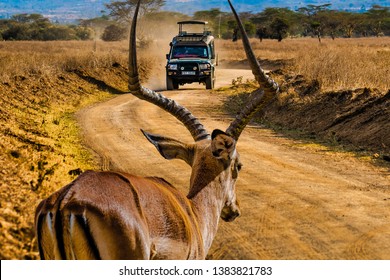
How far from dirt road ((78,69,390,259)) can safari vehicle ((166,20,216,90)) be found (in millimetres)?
10152

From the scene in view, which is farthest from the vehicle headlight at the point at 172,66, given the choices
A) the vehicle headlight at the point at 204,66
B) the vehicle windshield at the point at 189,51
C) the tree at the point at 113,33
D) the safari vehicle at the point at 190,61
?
the tree at the point at 113,33

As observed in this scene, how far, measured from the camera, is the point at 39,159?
9.98 meters

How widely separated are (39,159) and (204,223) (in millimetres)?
5542

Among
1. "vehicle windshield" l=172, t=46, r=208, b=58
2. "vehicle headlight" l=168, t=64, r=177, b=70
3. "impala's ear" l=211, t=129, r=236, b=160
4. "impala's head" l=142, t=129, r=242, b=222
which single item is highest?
"impala's ear" l=211, t=129, r=236, b=160

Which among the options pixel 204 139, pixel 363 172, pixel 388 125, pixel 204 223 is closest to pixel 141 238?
pixel 204 223

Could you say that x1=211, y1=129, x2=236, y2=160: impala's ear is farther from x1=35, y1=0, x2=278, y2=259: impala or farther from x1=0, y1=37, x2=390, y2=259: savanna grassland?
x1=0, y1=37, x2=390, y2=259: savanna grassland

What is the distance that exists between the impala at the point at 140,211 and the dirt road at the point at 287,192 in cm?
168

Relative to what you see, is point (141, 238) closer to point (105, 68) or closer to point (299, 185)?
point (299, 185)

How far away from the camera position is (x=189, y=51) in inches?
1064

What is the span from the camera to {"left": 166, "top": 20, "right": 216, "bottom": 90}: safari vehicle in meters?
26.4

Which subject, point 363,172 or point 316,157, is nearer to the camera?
point 363,172

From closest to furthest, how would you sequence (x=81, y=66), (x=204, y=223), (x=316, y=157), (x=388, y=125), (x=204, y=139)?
1. (x=204, y=223)
2. (x=204, y=139)
3. (x=316, y=157)
4. (x=388, y=125)
5. (x=81, y=66)

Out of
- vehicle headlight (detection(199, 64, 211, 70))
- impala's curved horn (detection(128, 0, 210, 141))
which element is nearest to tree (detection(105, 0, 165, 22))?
vehicle headlight (detection(199, 64, 211, 70))

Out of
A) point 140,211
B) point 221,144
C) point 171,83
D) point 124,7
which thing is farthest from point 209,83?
point 124,7
